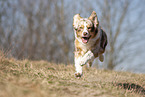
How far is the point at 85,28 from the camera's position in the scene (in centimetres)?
422

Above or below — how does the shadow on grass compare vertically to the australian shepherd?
below

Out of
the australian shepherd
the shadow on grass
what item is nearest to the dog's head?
the australian shepherd

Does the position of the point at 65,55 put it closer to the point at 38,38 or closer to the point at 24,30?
the point at 38,38

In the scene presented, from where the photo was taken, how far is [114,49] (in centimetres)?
1305

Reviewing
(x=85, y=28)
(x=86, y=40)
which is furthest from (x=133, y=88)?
(x=85, y=28)

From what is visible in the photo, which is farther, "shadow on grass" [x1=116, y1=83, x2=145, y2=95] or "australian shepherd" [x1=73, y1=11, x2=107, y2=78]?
"shadow on grass" [x1=116, y1=83, x2=145, y2=95]

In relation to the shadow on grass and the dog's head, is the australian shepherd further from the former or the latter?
the shadow on grass

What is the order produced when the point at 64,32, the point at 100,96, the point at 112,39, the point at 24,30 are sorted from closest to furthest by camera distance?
the point at 100,96 → the point at 112,39 → the point at 64,32 → the point at 24,30

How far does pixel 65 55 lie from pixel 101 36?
10.8 metres

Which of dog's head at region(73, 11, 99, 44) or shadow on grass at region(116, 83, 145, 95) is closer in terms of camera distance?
dog's head at region(73, 11, 99, 44)

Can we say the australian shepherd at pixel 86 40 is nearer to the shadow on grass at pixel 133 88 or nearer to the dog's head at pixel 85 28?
the dog's head at pixel 85 28

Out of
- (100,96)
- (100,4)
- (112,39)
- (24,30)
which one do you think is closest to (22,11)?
(24,30)

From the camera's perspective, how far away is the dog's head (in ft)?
13.8

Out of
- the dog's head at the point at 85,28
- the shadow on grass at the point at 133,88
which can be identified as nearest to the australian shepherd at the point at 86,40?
the dog's head at the point at 85,28
